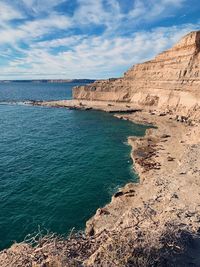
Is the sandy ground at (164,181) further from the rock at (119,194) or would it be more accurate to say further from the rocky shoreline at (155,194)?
the rock at (119,194)

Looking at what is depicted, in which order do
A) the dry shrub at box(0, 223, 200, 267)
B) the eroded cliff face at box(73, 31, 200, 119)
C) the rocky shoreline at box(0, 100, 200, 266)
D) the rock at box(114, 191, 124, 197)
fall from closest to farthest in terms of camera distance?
the dry shrub at box(0, 223, 200, 267) → the rocky shoreline at box(0, 100, 200, 266) → the rock at box(114, 191, 124, 197) → the eroded cliff face at box(73, 31, 200, 119)

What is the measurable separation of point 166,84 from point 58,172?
54.1 m

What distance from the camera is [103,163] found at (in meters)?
44.8

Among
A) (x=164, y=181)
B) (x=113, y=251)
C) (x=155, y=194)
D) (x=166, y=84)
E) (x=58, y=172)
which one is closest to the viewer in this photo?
A: (x=113, y=251)

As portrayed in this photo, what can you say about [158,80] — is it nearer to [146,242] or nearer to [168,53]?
[168,53]

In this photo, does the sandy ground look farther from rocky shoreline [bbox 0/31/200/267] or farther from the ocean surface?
the ocean surface

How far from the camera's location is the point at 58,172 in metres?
41.2

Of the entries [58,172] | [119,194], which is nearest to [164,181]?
[119,194]

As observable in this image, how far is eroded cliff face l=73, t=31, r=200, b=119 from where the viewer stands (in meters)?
72.1

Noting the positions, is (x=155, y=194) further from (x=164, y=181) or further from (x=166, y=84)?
(x=166, y=84)

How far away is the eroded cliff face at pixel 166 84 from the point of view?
72.1 m

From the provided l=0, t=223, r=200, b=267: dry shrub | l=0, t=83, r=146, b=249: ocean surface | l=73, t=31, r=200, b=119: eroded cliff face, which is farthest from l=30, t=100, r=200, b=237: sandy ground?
l=73, t=31, r=200, b=119: eroded cliff face

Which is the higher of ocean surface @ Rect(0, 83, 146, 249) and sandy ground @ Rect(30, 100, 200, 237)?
sandy ground @ Rect(30, 100, 200, 237)

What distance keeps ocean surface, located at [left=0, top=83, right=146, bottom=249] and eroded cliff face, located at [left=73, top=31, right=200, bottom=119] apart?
604 inches
